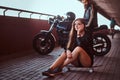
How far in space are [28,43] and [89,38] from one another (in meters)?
3.88

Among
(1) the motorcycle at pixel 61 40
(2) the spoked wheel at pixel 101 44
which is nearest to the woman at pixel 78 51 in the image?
(1) the motorcycle at pixel 61 40

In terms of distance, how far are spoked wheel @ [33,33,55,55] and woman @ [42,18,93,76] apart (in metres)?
2.55

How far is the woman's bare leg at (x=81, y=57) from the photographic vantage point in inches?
188

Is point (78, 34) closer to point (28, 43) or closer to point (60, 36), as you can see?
point (60, 36)

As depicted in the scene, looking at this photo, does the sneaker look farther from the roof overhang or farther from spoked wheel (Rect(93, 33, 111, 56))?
the roof overhang

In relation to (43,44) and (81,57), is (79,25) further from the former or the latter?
(43,44)

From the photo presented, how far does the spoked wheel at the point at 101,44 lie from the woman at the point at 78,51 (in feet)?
8.35

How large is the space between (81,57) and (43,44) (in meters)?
2.84

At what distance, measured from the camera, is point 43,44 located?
757cm

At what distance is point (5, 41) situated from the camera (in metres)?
7.15

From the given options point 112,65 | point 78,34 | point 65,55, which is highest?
point 78,34

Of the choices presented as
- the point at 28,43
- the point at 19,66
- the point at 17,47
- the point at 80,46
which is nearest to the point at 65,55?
the point at 80,46

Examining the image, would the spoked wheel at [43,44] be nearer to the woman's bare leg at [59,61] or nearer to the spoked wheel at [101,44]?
the spoked wheel at [101,44]

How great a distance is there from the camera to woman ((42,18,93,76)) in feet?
15.6
